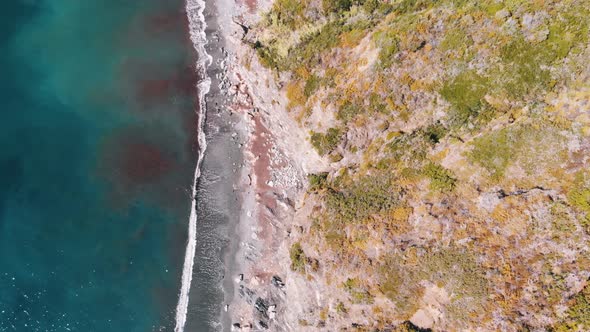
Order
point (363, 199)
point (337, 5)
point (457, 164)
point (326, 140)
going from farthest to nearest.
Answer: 1. point (337, 5)
2. point (326, 140)
3. point (363, 199)
4. point (457, 164)

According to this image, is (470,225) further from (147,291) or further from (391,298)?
(147,291)

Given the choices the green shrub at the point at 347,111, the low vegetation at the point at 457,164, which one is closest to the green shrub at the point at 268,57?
the low vegetation at the point at 457,164

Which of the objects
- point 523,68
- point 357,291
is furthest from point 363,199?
point 523,68

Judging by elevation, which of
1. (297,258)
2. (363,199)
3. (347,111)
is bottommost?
(297,258)

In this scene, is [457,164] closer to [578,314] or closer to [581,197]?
[581,197]

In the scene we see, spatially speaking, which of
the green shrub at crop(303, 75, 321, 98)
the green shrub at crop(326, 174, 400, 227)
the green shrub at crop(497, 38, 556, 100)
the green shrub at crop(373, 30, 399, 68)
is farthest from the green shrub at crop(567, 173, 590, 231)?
the green shrub at crop(303, 75, 321, 98)

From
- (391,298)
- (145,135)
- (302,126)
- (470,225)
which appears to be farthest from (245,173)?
(470,225)
